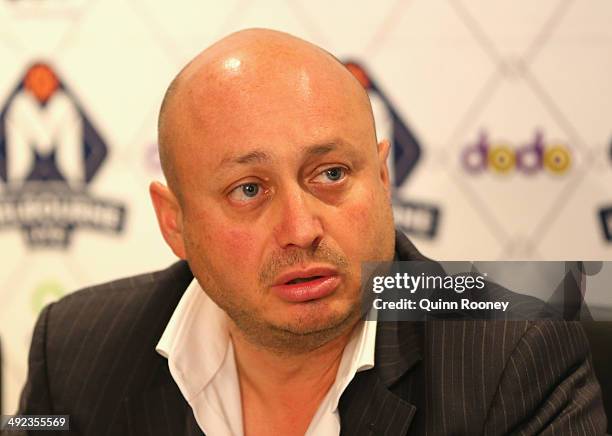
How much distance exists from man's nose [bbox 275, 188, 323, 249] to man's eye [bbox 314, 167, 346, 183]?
31mm

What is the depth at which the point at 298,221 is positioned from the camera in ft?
2.82

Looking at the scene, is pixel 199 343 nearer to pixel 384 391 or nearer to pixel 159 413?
pixel 159 413

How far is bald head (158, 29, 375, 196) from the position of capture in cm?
91

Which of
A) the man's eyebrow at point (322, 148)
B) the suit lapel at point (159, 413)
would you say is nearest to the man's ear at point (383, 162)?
the man's eyebrow at point (322, 148)

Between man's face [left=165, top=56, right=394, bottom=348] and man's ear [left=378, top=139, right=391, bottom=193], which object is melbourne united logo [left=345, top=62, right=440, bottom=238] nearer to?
man's ear [left=378, top=139, right=391, bottom=193]

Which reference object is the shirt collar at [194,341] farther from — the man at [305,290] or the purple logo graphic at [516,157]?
the purple logo graphic at [516,157]

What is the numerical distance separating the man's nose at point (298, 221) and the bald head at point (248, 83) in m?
0.12

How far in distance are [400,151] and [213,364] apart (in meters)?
0.62

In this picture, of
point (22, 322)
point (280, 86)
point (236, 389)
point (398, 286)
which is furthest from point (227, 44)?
point (22, 322)

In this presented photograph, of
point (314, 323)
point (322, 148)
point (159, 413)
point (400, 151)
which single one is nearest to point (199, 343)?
point (159, 413)

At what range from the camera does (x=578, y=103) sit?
1449 mm

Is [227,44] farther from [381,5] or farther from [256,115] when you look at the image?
[381,5]

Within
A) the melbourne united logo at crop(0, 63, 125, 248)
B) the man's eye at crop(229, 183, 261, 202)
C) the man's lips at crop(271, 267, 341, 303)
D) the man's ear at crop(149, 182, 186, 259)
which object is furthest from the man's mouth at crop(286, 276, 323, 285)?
the melbourne united logo at crop(0, 63, 125, 248)

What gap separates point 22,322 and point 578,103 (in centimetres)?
130
